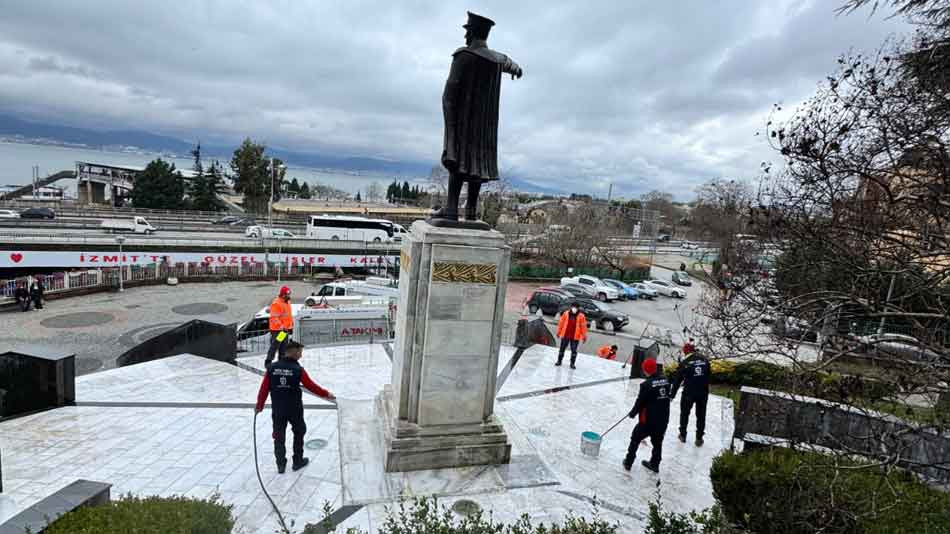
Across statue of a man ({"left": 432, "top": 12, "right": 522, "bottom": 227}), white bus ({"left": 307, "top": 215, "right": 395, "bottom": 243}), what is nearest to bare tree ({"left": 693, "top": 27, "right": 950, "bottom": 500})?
statue of a man ({"left": 432, "top": 12, "right": 522, "bottom": 227})

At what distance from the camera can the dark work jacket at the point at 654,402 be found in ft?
22.0

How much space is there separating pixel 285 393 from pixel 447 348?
212 cm

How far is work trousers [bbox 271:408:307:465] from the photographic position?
6.13m

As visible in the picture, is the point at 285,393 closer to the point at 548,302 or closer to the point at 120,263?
the point at 548,302

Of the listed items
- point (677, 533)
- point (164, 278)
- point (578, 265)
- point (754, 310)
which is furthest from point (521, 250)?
point (677, 533)

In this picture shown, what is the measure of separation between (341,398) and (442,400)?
3.11 metres

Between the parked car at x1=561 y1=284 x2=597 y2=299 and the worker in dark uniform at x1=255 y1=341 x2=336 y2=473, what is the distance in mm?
23049

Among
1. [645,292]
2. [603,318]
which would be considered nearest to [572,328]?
[603,318]

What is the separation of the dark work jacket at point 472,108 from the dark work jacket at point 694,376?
444cm

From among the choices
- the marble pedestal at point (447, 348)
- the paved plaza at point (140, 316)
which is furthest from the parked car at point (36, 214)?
the marble pedestal at point (447, 348)

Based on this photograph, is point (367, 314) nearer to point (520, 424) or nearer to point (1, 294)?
point (520, 424)

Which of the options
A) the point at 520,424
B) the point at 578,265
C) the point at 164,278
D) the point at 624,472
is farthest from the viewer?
the point at 578,265

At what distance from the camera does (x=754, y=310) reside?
633 centimetres

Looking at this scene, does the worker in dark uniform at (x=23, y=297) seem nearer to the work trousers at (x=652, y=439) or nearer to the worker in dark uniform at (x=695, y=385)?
the work trousers at (x=652, y=439)
